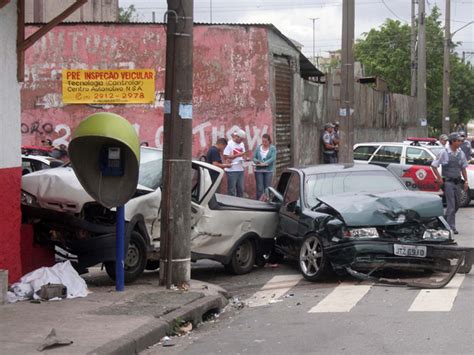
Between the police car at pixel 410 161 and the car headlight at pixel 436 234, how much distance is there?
8.96 m

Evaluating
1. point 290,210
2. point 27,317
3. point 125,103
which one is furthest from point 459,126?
point 27,317

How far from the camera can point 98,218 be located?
10680mm

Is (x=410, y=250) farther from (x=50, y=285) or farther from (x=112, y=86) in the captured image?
(x=112, y=86)

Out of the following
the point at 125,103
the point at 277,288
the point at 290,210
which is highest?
the point at 125,103

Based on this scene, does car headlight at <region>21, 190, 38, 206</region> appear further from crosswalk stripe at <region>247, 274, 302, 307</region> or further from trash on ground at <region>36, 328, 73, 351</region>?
trash on ground at <region>36, 328, 73, 351</region>

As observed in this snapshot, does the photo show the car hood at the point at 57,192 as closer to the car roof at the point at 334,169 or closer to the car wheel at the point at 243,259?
the car wheel at the point at 243,259

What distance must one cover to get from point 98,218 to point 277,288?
8.44ft

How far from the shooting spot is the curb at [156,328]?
7222 millimetres

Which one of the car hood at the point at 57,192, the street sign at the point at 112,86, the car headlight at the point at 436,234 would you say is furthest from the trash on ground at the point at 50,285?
the street sign at the point at 112,86

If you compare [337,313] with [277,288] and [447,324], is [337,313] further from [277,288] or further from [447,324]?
[277,288]

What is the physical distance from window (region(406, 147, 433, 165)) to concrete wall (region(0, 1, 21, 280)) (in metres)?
13.7

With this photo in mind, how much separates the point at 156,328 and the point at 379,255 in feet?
12.5

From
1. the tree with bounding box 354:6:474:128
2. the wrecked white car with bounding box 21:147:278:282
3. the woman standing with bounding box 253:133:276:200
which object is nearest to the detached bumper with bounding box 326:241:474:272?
the wrecked white car with bounding box 21:147:278:282

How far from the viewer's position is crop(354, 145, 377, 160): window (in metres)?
23.0
